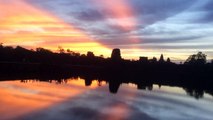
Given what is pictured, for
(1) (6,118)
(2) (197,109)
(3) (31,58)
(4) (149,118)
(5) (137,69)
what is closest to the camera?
(1) (6,118)

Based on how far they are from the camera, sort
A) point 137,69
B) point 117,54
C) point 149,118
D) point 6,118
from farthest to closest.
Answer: point 117,54 → point 137,69 → point 149,118 → point 6,118

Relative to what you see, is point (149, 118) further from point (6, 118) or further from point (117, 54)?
point (117, 54)

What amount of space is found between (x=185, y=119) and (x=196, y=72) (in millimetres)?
76340

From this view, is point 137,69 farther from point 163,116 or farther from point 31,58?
point 163,116

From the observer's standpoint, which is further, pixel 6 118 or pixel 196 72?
pixel 196 72

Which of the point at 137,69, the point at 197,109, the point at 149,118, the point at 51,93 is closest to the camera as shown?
the point at 149,118

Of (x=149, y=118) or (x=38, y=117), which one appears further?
(x=149, y=118)

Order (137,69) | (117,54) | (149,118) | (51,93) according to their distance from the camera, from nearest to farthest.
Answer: (149,118), (51,93), (137,69), (117,54)

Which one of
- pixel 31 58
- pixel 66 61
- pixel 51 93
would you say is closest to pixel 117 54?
pixel 66 61

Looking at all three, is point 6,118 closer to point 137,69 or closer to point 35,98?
point 35,98

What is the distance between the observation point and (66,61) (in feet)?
417

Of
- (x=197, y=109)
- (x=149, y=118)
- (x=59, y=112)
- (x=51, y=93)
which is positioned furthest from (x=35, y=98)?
(x=197, y=109)

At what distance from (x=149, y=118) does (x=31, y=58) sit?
98.2 metres

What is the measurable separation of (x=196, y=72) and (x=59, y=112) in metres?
80.5
